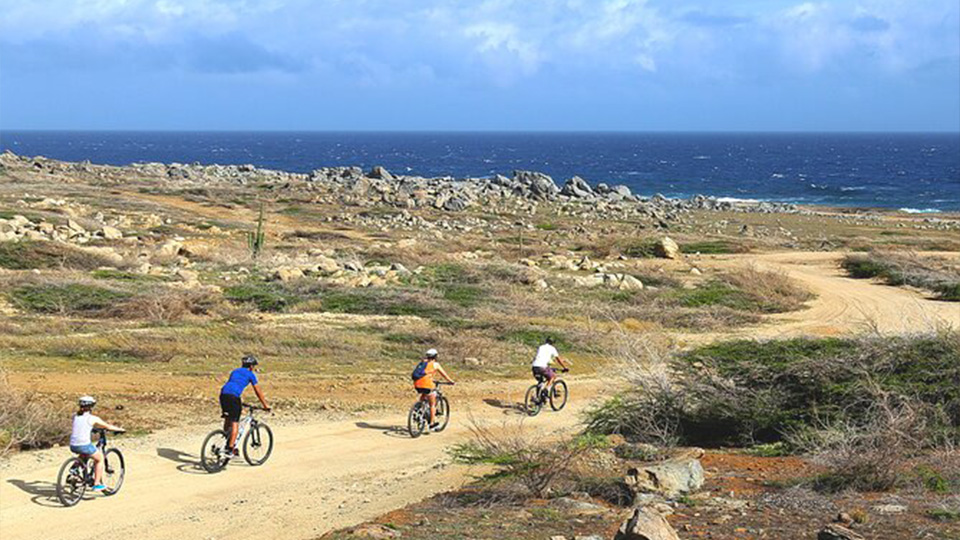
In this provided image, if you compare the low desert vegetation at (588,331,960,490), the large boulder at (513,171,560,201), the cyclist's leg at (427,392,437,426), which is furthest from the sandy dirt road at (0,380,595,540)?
the large boulder at (513,171,560,201)

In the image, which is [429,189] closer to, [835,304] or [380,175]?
[380,175]

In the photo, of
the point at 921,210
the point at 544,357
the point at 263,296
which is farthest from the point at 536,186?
the point at 544,357

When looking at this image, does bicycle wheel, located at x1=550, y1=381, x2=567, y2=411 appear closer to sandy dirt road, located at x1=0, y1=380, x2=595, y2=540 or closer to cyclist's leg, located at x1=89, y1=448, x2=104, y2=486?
sandy dirt road, located at x1=0, y1=380, x2=595, y2=540

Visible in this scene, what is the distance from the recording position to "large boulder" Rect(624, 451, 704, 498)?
1137cm

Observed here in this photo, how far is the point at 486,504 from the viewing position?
11664mm

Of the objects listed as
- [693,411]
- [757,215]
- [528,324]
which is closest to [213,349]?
[528,324]

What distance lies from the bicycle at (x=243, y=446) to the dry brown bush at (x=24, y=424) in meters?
2.44

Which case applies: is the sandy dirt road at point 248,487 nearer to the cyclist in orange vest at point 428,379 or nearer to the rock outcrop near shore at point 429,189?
the cyclist in orange vest at point 428,379

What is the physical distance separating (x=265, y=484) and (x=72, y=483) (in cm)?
235

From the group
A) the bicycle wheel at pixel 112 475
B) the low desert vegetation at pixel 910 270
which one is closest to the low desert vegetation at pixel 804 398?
the bicycle wheel at pixel 112 475

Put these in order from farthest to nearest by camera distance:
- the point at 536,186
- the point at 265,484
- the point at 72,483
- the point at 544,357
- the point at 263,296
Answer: the point at 536,186
the point at 263,296
the point at 544,357
the point at 265,484
the point at 72,483

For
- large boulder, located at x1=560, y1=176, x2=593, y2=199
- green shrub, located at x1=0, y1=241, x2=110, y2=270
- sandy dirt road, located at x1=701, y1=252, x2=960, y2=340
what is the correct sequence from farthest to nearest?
large boulder, located at x1=560, y1=176, x2=593, y2=199 < green shrub, located at x1=0, y1=241, x2=110, y2=270 < sandy dirt road, located at x1=701, y1=252, x2=960, y2=340

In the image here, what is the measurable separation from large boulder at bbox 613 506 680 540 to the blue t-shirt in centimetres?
671

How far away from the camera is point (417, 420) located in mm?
16375
